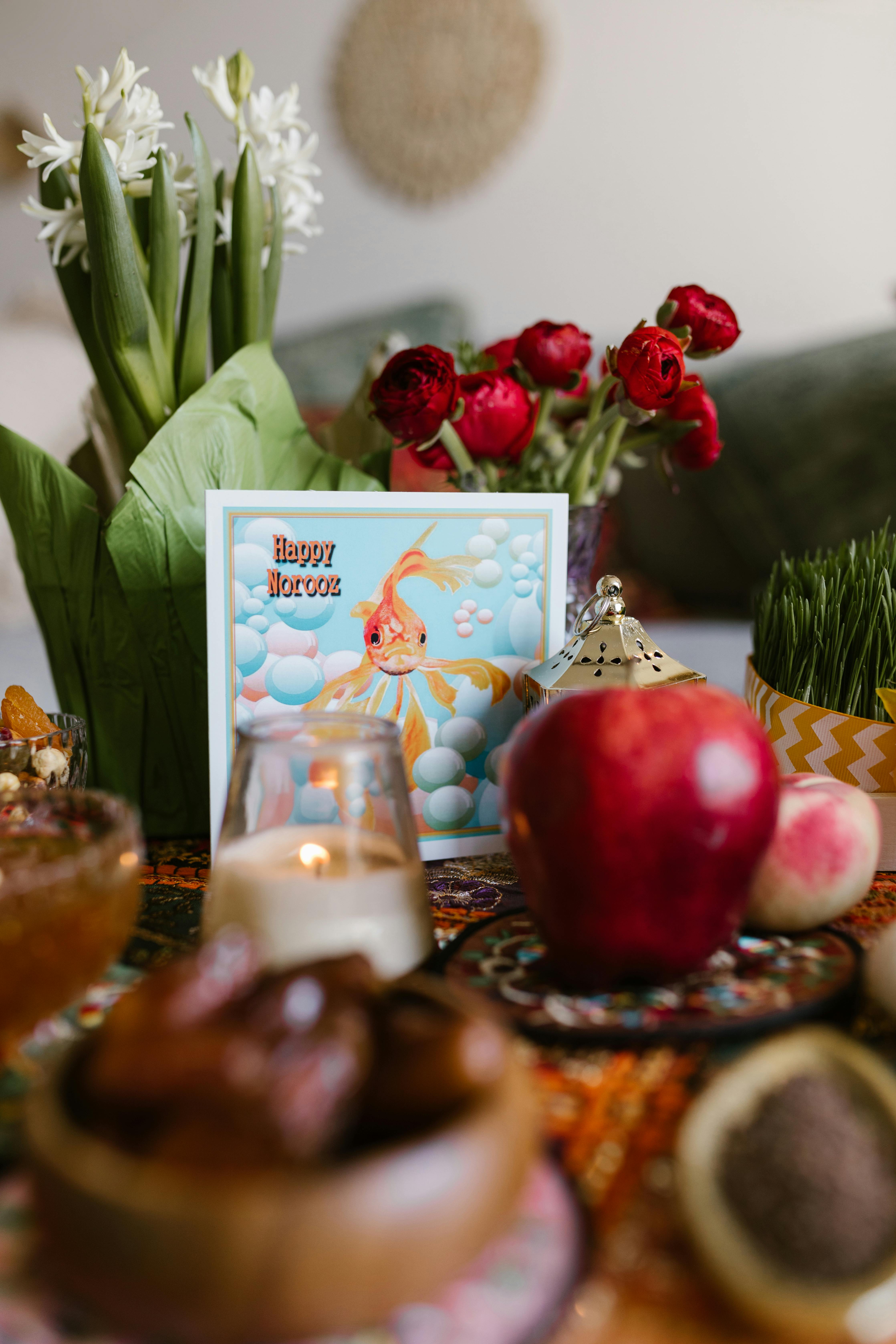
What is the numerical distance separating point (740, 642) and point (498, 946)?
101cm

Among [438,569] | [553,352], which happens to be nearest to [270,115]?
[553,352]

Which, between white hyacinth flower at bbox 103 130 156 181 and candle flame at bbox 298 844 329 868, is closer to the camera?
candle flame at bbox 298 844 329 868

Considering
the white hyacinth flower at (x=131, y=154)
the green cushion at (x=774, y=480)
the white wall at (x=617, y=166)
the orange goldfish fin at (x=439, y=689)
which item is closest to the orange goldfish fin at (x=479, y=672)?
the orange goldfish fin at (x=439, y=689)

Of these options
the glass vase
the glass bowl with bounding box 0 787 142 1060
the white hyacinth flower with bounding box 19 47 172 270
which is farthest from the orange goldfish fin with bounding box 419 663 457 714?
the white hyacinth flower with bounding box 19 47 172 270

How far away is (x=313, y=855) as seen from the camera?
39 centimetres

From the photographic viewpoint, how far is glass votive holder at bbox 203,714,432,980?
1.20ft

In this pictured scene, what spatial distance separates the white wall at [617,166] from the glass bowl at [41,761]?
1.22m

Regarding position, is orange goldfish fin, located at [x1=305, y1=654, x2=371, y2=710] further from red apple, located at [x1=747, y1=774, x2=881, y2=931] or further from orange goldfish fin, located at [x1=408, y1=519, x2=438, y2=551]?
red apple, located at [x1=747, y1=774, x2=881, y2=931]

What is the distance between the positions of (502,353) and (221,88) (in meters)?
0.25

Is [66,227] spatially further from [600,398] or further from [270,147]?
[600,398]

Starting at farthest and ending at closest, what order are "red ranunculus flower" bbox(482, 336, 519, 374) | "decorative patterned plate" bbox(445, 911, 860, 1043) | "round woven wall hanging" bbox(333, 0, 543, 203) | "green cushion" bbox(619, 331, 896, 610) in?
"round woven wall hanging" bbox(333, 0, 543, 203), "green cushion" bbox(619, 331, 896, 610), "red ranunculus flower" bbox(482, 336, 519, 374), "decorative patterned plate" bbox(445, 911, 860, 1043)

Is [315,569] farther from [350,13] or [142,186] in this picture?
[350,13]

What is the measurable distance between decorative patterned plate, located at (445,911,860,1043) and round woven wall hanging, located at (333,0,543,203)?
58.3 inches

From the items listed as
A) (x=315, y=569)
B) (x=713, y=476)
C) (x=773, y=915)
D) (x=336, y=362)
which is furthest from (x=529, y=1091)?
(x=336, y=362)
